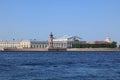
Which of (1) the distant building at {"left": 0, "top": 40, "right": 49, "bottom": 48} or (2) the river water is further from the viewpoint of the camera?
(1) the distant building at {"left": 0, "top": 40, "right": 49, "bottom": 48}

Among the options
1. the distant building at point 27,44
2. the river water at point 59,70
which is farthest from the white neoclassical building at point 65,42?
the river water at point 59,70

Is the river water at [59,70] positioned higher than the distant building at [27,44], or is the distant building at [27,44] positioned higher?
the distant building at [27,44]

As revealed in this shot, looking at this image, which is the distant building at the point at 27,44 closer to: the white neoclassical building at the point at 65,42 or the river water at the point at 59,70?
the white neoclassical building at the point at 65,42

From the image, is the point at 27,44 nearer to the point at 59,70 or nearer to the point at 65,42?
the point at 65,42

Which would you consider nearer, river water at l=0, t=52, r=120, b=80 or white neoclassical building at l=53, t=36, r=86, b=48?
river water at l=0, t=52, r=120, b=80

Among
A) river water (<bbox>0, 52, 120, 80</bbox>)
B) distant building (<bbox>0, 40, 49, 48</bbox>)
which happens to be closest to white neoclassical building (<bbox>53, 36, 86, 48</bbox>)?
distant building (<bbox>0, 40, 49, 48</bbox>)

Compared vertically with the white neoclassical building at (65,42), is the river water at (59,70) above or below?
below

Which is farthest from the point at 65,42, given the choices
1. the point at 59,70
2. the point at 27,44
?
the point at 59,70

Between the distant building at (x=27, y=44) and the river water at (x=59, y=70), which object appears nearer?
the river water at (x=59, y=70)

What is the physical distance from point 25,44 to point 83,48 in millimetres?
33710

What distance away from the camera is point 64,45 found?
618 feet

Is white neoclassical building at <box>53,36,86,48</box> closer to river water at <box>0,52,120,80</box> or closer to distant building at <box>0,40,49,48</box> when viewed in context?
distant building at <box>0,40,49,48</box>

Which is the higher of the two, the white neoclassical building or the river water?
the white neoclassical building

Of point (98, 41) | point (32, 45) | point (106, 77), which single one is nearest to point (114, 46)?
point (98, 41)
